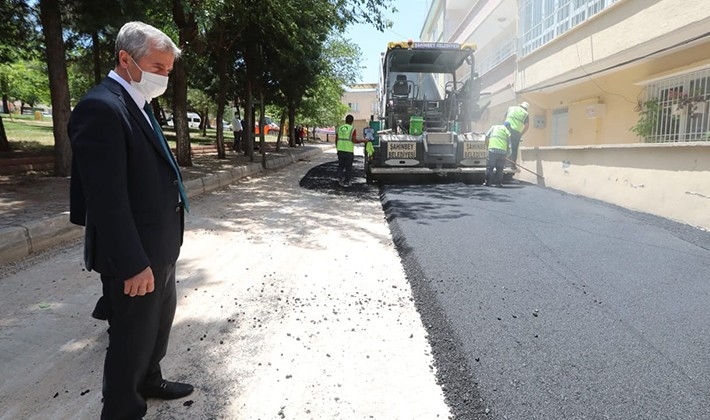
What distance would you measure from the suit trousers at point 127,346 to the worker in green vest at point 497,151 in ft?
26.2

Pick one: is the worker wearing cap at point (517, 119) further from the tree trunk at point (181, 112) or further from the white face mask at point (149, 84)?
the white face mask at point (149, 84)

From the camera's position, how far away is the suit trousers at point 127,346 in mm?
1861

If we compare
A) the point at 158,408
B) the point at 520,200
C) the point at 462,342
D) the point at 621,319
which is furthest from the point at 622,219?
the point at 158,408

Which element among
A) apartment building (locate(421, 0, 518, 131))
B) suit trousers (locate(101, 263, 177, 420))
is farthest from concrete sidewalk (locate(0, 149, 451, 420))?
apartment building (locate(421, 0, 518, 131))

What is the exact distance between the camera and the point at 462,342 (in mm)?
2744

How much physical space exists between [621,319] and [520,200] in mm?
4795

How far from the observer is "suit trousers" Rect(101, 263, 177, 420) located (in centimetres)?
186

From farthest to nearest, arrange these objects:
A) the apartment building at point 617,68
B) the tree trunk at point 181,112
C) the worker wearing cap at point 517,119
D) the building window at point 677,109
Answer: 1. the tree trunk at point 181,112
2. the worker wearing cap at point 517,119
3. the building window at point 677,109
4. the apartment building at point 617,68

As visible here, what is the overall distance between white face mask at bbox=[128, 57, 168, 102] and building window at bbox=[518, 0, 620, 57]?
30.2 feet

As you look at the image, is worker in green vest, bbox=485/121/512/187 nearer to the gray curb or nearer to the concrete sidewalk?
the concrete sidewalk

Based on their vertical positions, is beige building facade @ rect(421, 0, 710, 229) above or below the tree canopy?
below

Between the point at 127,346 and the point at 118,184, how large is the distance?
680 mm

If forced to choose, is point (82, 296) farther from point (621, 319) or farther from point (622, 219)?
point (622, 219)

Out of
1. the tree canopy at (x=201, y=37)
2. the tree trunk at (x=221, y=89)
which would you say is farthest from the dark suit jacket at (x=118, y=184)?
the tree trunk at (x=221, y=89)
